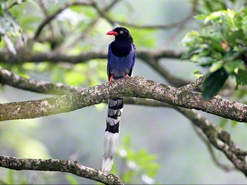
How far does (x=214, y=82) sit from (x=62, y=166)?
1448 millimetres

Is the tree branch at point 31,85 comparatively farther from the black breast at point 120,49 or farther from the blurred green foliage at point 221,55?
the blurred green foliage at point 221,55

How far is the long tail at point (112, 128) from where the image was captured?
4620 mm

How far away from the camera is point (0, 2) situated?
305 cm

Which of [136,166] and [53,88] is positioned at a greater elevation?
[53,88]

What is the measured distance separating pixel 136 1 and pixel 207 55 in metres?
18.9

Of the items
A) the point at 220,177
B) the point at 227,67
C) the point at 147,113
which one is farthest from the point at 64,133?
the point at 227,67

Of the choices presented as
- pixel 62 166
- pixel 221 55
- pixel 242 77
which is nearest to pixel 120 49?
pixel 62 166

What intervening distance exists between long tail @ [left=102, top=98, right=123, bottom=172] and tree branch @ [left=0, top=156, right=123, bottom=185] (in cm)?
95

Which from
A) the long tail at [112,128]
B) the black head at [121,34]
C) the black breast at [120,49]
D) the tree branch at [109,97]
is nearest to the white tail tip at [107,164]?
the long tail at [112,128]

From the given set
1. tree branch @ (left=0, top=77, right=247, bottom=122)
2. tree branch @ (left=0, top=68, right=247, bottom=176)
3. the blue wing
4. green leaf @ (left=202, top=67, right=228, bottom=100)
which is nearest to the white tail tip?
tree branch @ (left=0, top=68, right=247, bottom=176)

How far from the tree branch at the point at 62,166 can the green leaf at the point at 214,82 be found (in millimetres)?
1154

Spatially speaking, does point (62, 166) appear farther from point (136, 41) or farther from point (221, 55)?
point (136, 41)

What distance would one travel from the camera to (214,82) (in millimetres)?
2826

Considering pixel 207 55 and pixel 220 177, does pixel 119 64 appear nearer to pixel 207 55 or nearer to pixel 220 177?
pixel 207 55
